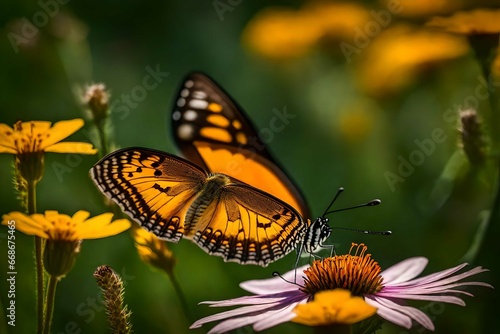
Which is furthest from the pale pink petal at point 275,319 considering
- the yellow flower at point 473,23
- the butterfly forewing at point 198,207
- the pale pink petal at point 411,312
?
Answer: the yellow flower at point 473,23

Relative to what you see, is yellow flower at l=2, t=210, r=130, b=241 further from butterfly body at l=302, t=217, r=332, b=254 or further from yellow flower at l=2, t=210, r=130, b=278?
butterfly body at l=302, t=217, r=332, b=254

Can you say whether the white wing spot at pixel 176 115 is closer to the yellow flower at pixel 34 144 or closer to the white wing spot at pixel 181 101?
the white wing spot at pixel 181 101

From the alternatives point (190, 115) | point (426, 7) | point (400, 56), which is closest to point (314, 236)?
point (190, 115)

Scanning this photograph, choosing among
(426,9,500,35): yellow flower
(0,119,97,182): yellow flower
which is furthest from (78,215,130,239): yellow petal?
(426,9,500,35): yellow flower

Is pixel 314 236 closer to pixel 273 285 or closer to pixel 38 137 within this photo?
pixel 273 285

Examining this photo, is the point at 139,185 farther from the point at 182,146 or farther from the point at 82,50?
the point at 82,50

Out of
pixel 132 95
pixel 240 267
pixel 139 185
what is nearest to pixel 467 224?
pixel 240 267
